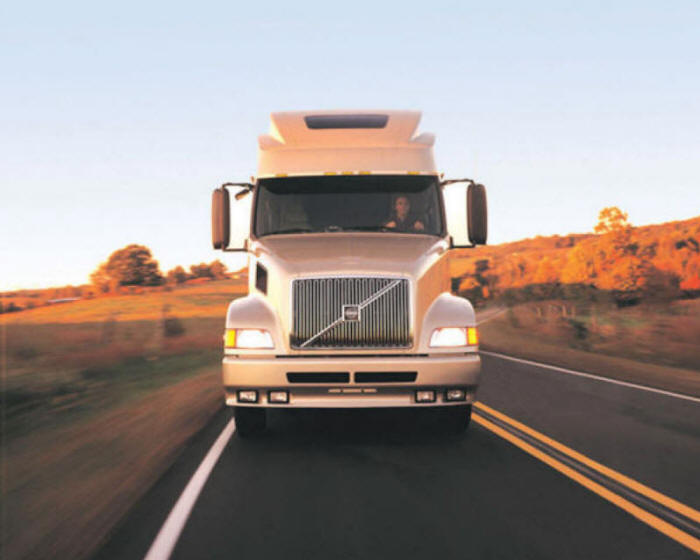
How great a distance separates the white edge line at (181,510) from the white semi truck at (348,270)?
62 cm

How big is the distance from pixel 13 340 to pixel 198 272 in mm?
36049

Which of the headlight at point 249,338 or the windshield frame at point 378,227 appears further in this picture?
the windshield frame at point 378,227

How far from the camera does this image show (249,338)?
7.41 m

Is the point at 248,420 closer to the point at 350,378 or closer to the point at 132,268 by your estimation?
the point at 350,378

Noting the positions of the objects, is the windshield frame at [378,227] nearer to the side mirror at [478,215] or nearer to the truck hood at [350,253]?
the truck hood at [350,253]

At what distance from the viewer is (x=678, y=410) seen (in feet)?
32.3

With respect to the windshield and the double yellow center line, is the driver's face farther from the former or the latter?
the double yellow center line

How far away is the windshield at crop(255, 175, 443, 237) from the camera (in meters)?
8.69

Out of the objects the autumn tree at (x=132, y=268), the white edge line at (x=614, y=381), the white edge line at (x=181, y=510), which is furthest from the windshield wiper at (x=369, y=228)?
the autumn tree at (x=132, y=268)

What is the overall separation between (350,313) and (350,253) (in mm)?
770

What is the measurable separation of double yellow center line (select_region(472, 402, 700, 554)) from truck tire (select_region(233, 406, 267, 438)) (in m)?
2.58

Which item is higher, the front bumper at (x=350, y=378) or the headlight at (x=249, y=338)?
the headlight at (x=249, y=338)

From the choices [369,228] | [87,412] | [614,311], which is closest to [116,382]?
[87,412]

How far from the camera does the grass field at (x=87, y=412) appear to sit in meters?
5.39
